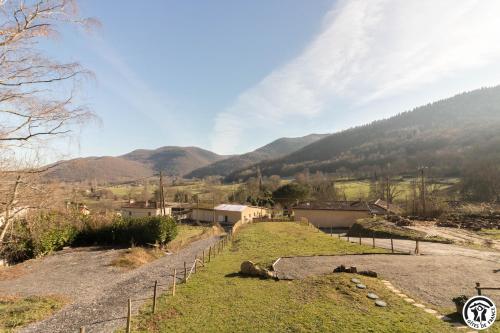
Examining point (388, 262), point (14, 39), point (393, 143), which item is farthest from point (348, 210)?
point (393, 143)

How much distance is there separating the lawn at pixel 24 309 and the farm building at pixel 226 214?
43.6m

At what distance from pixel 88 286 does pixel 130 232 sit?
16.1 metres

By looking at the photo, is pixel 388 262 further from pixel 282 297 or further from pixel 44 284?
pixel 44 284

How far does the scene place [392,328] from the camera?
9.59 metres

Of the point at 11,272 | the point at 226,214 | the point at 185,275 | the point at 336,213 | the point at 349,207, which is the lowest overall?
the point at 336,213

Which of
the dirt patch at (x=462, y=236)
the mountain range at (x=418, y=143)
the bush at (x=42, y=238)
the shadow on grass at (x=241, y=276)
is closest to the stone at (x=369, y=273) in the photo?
the shadow on grass at (x=241, y=276)

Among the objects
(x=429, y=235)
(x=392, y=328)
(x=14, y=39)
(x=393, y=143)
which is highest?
(x=393, y=143)

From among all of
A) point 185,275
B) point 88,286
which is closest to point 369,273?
point 185,275

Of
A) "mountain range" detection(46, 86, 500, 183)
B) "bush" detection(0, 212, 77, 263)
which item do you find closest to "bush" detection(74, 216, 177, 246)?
"bush" detection(0, 212, 77, 263)

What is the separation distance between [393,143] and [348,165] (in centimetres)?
2660

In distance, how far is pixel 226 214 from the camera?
59094 millimetres

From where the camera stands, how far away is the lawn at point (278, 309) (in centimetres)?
999

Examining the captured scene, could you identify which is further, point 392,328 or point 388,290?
point 388,290

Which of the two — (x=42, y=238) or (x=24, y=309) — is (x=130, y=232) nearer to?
(x=42, y=238)
